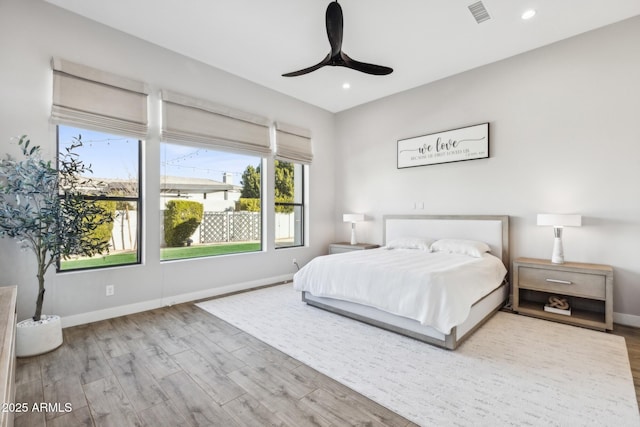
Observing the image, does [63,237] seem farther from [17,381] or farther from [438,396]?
[438,396]

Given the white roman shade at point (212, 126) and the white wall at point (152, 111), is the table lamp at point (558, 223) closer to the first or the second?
the white wall at point (152, 111)

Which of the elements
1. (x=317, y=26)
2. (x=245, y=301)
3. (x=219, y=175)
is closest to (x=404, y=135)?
(x=317, y=26)

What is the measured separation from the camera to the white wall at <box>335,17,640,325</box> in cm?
327

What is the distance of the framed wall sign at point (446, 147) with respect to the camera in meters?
4.25

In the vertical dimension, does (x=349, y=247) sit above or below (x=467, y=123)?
below

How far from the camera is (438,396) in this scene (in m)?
2.00

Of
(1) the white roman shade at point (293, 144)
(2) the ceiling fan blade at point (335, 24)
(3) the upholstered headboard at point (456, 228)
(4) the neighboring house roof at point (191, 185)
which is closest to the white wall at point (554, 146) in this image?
(3) the upholstered headboard at point (456, 228)

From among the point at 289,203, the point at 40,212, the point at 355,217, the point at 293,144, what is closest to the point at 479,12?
the point at 293,144

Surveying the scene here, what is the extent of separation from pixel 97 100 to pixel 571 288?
552cm

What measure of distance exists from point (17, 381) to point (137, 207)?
201 centimetres

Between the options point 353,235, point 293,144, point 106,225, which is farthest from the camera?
point 353,235

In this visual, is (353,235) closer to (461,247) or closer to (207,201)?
(461,247)

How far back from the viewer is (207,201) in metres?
4.63

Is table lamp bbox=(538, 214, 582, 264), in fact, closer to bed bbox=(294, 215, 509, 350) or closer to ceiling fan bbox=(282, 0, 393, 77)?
bed bbox=(294, 215, 509, 350)
